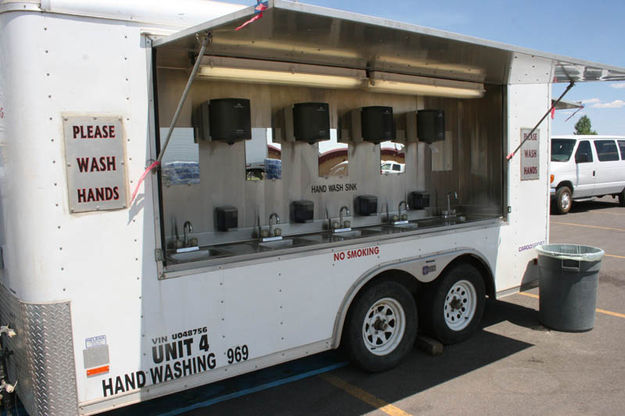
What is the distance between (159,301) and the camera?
10.6 ft

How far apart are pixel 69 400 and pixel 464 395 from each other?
8.98ft

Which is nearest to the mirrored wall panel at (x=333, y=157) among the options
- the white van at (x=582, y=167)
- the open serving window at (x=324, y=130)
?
the open serving window at (x=324, y=130)

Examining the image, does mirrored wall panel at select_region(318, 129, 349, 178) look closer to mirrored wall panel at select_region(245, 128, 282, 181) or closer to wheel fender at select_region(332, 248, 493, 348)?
mirrored wall panel at select_region(245, 128, 282, 181)

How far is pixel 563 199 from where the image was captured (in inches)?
561

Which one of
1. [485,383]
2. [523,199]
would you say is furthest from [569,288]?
[485,383]

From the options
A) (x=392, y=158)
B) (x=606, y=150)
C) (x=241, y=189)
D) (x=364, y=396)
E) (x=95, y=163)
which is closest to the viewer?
(x=95, y=163)

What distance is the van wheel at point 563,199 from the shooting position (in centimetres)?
1415

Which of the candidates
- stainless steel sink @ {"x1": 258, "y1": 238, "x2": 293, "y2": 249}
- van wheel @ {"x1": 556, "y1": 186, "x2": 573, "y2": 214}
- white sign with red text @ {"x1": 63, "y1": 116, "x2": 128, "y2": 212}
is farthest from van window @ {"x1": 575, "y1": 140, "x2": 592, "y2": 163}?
white sign with red text @ {"x1": 63, "y1": 116, "x2": 128, "y2": 212}

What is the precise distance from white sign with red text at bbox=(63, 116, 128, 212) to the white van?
43.0 feet

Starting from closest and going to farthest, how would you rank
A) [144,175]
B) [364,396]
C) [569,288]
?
[144,175]
[364,396]
[569,288]

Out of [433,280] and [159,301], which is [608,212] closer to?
[433,280]

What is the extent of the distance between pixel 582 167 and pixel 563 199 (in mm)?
1030

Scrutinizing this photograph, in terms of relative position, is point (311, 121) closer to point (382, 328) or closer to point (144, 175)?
point (382, 328)

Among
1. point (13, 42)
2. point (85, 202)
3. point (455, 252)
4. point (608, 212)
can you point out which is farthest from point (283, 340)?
point (608, 212)
